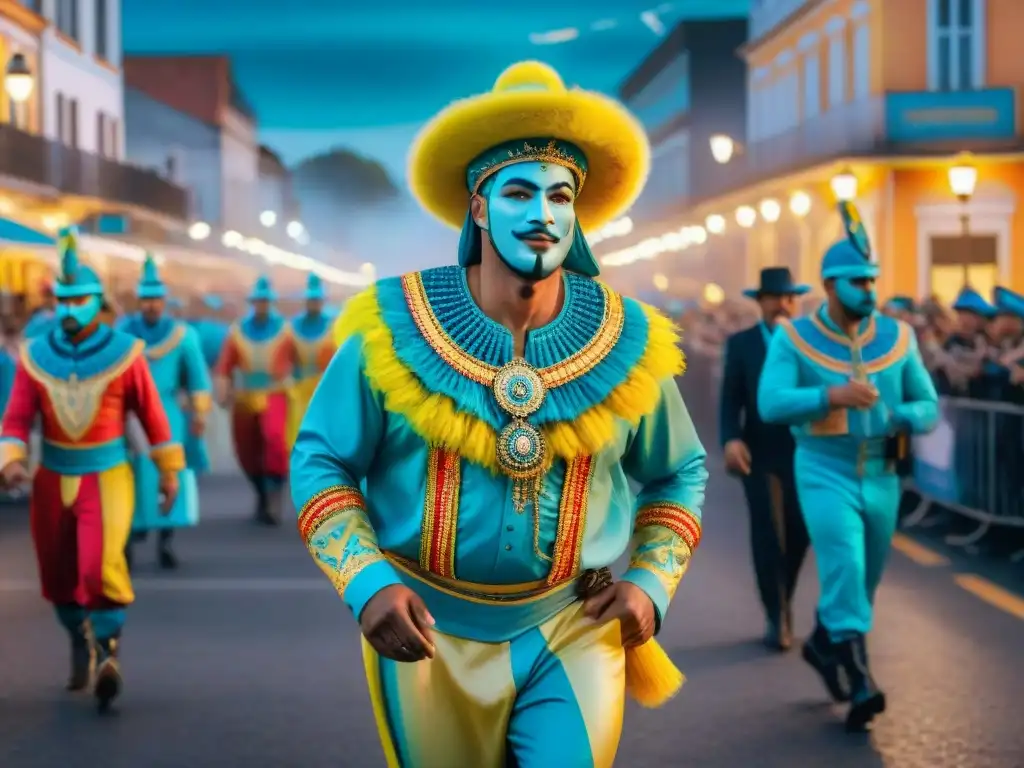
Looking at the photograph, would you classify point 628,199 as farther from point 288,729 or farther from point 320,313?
point 320,313

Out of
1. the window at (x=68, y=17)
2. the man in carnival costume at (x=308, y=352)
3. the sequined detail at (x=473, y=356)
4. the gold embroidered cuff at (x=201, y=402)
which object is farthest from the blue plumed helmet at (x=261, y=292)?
the window at (x=68, y=17)

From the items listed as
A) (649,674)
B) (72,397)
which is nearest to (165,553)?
(72,397)

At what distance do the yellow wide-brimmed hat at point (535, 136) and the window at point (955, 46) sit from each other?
34.0m

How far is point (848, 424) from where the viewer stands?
7.60 meters

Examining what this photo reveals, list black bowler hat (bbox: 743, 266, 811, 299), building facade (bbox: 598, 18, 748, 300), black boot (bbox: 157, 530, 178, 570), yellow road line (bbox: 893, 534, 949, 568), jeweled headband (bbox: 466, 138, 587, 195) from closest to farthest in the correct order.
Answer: jeweled headband (bbox: 466, 138, 587, 195) → black bowler hat (bbox: 743, 266, 811, 299) → black boot (bbox: 157, 530, 178, 570) → yellow road line (bbox: 893, 534, 949, 568) → building facade (bbox: 598, 18, 748, 300)

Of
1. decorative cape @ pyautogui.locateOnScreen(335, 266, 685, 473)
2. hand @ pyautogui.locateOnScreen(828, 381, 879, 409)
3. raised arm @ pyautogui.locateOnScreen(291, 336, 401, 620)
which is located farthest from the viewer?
hand @ pyautogui.locateOnScreen(828, 381, 879, 409)

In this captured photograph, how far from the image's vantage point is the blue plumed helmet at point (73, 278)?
319 inches

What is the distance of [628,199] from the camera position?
14.7 ft

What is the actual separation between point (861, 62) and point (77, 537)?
1284 inches

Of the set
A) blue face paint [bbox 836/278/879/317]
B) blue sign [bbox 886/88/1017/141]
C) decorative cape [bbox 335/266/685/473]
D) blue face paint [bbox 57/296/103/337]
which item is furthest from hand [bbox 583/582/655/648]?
blue sign [bbox 886/88/1017/141]

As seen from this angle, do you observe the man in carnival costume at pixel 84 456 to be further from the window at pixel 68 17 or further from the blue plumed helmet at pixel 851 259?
the window at pixel 68 17

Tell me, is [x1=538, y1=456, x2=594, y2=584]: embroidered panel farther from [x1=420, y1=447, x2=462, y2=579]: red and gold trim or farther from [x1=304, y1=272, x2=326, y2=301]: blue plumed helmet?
[x1=304, y1=272, x2=326, y2=301]: blue plumed helmet

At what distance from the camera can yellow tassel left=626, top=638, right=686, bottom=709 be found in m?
4.32

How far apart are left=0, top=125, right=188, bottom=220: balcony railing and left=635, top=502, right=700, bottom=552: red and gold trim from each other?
33245 mm
